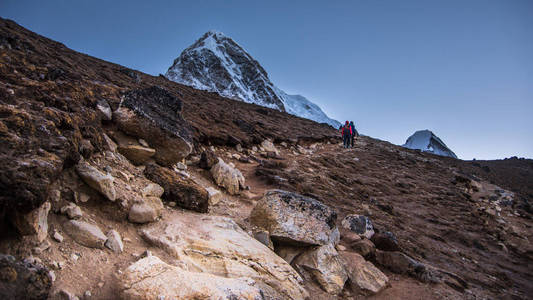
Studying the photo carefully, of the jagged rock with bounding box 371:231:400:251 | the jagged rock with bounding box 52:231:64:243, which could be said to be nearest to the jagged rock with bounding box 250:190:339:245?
the jagged rock with bounding box 371:231:400:251

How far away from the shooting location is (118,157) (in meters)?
3.38

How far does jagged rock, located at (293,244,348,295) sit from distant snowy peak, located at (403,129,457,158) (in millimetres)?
40989

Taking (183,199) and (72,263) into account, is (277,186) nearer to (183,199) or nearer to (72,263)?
(183,199)

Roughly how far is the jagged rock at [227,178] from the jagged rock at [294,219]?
1276 mm

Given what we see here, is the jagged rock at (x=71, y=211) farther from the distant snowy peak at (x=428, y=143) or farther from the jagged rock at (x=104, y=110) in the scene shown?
the distant snowy peak at (x=428, y=143)

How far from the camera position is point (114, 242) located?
6.88 feet

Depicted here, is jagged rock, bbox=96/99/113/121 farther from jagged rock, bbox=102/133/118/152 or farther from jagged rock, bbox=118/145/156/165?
jagged rock, bbox=118/145/156/165

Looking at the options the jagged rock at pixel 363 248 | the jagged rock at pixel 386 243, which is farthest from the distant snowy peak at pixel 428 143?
the jagged rock at pixel 363 248

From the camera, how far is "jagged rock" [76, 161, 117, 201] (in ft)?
7.88

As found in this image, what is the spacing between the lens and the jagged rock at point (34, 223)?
1.58 meters

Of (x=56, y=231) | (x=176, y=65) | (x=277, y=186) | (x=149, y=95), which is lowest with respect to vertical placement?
(x=56, y=231)

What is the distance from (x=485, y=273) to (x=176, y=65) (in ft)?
202

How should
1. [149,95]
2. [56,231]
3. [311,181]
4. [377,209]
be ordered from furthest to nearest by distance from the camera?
1. [311,181]
2. [377,209]
3. [149,95]
4. [56,231]

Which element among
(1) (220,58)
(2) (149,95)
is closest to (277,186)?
(2) (149,95)
